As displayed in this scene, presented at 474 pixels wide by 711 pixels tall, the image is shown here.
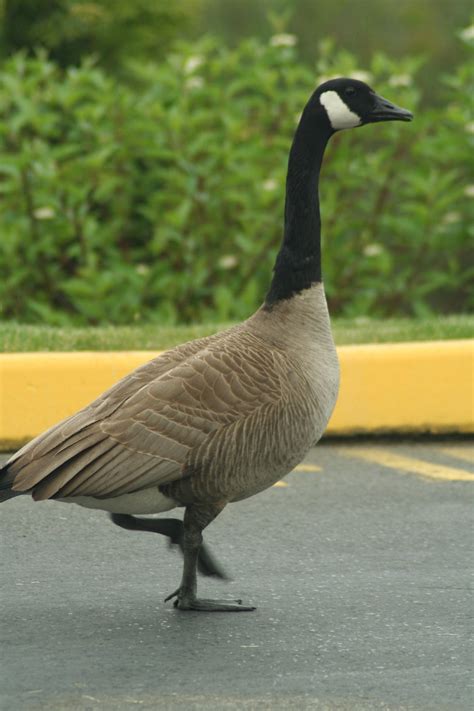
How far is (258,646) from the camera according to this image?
3.78 metres

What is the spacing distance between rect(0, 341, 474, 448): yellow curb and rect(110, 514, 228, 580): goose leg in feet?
7.49

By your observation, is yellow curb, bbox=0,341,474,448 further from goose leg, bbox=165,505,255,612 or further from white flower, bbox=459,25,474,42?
white flower, bbox=459,25,474,42

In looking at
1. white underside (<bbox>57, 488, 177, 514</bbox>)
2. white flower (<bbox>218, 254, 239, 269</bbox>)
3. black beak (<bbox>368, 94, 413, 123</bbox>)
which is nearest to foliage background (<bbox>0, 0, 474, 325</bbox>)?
white flower (<bbox>218, 254, 239, 269</bbox>)

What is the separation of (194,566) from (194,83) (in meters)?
5.30

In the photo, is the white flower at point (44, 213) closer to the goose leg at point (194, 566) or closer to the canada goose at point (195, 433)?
the canada goose at point (195, 433)

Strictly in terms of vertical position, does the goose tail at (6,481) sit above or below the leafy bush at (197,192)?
below

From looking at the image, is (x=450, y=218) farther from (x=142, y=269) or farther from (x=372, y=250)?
(x=142, y=269)

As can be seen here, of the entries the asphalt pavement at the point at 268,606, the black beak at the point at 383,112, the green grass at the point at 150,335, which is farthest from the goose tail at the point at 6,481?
the green grass at the point at 150,335

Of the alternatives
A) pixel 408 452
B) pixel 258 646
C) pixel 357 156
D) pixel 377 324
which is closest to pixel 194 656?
pixel 258 646

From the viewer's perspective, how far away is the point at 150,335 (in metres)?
7.22

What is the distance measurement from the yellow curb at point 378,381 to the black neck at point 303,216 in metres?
2.22

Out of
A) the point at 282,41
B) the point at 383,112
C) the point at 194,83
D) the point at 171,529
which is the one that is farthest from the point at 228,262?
the point at 171,529

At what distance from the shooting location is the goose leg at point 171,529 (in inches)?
163

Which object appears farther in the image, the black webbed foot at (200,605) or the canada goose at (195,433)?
the black webbed foot at (200,605)
